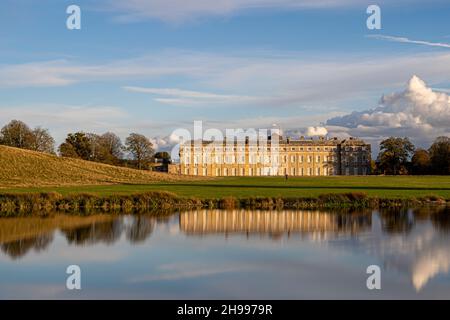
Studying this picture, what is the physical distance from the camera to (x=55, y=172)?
44.8 meters

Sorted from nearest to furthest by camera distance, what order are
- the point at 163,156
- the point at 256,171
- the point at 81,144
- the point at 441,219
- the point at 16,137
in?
the point at 441,219, the point at 16,137, the point at 81,144, the point at 256,171, the point at 163,156

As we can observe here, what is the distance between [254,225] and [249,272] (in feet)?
24.4

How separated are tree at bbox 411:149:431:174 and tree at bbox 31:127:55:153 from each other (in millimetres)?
48540

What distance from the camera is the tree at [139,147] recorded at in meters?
74.1

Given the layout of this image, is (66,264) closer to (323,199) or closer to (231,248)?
(231,248)

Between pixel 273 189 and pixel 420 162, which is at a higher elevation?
pixel 420 162

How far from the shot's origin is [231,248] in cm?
1440

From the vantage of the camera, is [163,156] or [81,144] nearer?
[81,144]

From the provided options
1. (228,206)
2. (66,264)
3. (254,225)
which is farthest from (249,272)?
(228,206)

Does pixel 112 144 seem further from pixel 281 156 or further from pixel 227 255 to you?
pixel 227 255

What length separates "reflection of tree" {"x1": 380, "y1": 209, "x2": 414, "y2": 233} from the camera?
17453 millimetres

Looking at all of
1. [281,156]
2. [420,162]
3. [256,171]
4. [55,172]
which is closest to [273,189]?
[55,172]

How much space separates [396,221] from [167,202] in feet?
35.1

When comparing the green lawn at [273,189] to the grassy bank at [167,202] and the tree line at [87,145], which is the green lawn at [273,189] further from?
the tree line at [87,145]
